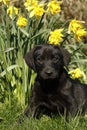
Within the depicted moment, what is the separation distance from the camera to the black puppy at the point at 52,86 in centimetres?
607

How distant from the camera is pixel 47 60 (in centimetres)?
607

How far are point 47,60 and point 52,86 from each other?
1.33ft

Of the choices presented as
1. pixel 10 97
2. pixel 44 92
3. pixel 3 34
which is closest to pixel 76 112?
pixel 44 92

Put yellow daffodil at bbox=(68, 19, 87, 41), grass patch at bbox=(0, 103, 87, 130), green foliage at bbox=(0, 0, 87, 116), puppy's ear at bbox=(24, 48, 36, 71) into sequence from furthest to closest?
green foliage at bbox=(0, 0, 87, 116), yellow daffodil at bbox=(68, 19, 87, 41), puppy's ear at bbox=(24, 48, 36, 71), grass patch at bbox=(0, 103, 87, 130)

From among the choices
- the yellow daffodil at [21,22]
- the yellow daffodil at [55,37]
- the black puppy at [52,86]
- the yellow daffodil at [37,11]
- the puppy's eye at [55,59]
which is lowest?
the black puppy at [52,86]

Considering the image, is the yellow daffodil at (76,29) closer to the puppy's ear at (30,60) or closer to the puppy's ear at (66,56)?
the puppy's ear at (66,56)

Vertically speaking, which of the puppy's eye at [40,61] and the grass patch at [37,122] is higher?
the puppy's eye at [40,61]

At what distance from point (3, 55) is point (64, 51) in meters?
0.81

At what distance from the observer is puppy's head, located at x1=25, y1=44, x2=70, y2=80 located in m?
5.98

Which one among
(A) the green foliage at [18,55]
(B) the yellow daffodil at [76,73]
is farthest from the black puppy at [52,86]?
(A) the green foliage at [18,55]

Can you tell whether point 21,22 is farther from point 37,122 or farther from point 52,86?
point 37,122

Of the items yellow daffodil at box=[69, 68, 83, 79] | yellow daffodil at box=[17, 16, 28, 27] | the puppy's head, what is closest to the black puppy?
the puppy's head

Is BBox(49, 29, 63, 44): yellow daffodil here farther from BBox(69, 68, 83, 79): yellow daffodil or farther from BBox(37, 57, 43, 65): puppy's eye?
BBox(69, 68, 83, 79): yellow daffodil

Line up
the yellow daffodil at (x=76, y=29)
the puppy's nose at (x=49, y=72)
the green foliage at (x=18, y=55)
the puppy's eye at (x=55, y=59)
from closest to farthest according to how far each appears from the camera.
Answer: the puppy's nose at (x=49, y=72), the puppy's eye at (x=55, y=59), the yellow daffodil at (x=76, y=29), the green foliage at (x=18, y=55)
